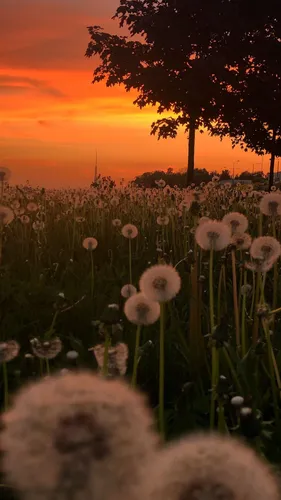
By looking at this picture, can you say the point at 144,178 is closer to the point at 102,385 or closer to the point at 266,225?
the point at 266,225

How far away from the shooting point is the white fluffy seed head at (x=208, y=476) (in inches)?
26.9

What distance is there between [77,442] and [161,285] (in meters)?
1.28

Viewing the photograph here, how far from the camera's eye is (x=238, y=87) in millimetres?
28078

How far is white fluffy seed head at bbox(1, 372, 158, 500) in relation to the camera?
0.67 meters

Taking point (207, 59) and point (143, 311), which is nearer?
point (143, 311)

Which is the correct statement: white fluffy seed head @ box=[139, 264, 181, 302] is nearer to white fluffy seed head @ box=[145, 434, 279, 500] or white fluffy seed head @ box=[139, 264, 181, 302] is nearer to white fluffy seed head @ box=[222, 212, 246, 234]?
white fluffy seed head @ box=[145, 434, 279, 500]

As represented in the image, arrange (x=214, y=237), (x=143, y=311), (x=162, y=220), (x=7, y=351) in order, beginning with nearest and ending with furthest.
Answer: (x=143, y=311)
(x=7, y=351)
(x=214, y=237)
(x=162, y=220)

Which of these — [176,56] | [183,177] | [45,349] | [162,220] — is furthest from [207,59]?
[45,349]

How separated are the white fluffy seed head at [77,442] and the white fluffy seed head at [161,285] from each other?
1.14 meters

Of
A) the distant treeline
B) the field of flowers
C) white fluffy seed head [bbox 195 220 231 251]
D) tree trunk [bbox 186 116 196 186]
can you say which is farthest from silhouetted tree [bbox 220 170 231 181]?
white fluffy seed head [bbox 195 220 231 251]

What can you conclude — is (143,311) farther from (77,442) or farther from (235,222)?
(235,222)

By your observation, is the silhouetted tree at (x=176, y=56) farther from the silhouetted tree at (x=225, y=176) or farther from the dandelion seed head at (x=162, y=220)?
the dandelion seed head at (x=162, y=220)

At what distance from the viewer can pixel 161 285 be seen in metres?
1.97

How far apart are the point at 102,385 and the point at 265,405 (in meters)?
2.41
